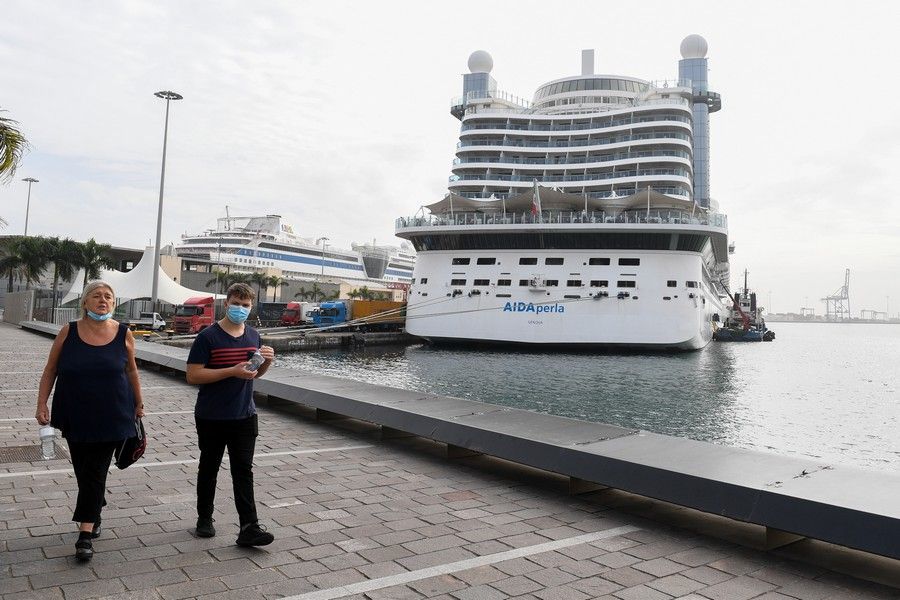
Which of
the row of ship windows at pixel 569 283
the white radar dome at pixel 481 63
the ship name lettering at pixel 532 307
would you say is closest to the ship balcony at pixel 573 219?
the row of ship windows at pixel 569 283

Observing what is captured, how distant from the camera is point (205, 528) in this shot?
4555mm

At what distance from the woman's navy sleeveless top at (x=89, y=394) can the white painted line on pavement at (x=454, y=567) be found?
172 cm

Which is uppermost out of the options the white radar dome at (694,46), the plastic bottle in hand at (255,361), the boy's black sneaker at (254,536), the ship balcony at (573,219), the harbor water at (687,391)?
the white radar dome at (694,46)

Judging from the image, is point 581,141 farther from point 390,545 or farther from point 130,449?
point 130,449

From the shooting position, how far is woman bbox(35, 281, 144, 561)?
13.8ft

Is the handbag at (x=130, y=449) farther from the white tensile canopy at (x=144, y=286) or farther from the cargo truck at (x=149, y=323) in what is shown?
the white tensile canopy at (x=144, y=286)

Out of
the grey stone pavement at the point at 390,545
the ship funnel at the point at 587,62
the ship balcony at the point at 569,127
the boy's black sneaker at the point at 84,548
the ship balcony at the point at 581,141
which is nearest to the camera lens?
the grey stone pavement at the point at 390,545

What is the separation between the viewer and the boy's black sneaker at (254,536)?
4.29 meters

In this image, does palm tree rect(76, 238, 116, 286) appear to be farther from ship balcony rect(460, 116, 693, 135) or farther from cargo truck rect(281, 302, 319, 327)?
ship balcony rect(460, 116, 693, 135)

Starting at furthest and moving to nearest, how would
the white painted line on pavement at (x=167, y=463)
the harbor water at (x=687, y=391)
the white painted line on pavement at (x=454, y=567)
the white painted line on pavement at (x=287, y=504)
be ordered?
the harbor water at (x=687, y=391) → the white painted line on pavement at (x=167, y=463) → the white painted line on pavement at (x=287, y=504) → the white painted line on pavement at (x=454, y=567)

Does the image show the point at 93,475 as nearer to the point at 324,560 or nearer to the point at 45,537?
the point at 45,537

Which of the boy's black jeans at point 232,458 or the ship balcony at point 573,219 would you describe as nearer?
the boy's black jeans at point 232,458

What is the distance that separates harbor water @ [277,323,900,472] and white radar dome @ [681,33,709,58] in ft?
156

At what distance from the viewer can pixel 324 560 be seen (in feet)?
13.7
